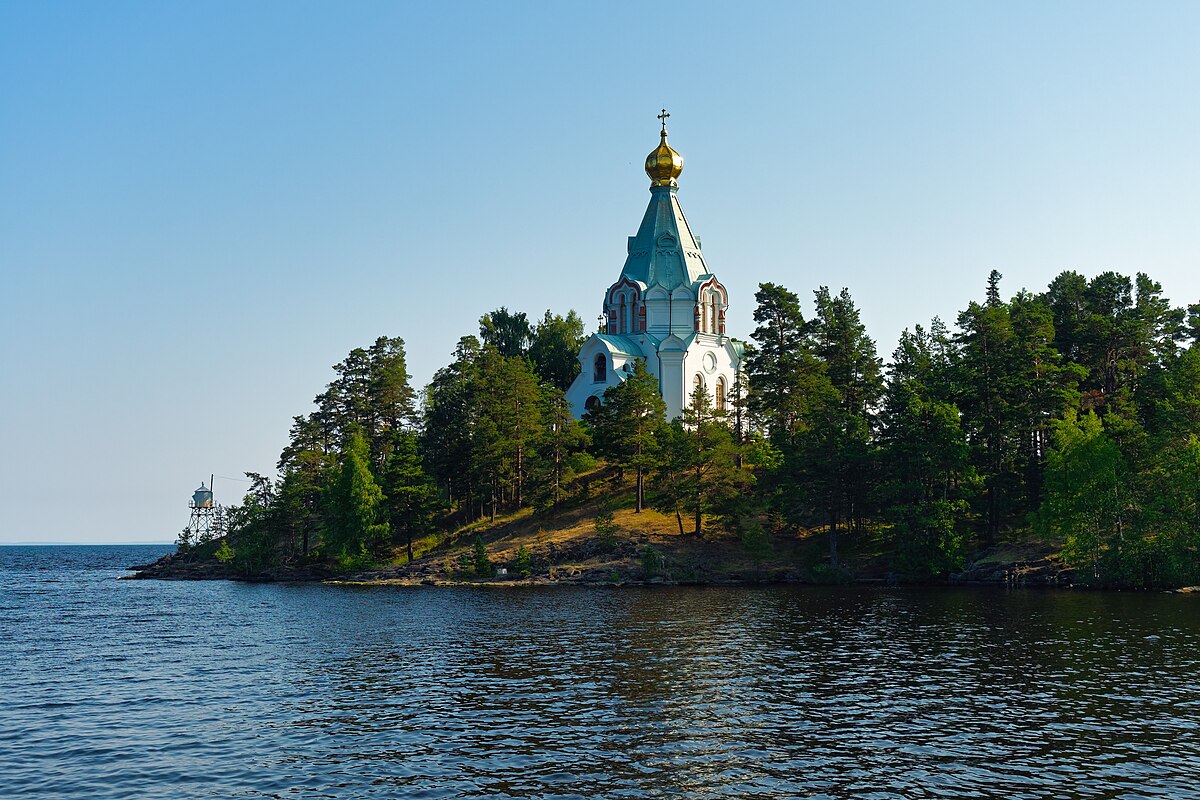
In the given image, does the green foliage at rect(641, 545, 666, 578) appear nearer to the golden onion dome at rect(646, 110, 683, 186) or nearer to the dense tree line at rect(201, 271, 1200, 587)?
the dense tree line at rect(201, 271, 1200, 587)

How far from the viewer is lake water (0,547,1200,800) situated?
921 inches

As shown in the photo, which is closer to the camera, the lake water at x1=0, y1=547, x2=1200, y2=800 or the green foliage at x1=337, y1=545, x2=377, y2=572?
the lake water at x1=0, y1=547, x2=1200, y2=800

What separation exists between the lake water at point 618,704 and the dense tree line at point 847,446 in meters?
13.2

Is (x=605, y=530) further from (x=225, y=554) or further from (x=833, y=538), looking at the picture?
(x=225, y=554)

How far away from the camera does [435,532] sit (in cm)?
9475

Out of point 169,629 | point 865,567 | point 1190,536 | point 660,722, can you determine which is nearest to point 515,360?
point 865,567

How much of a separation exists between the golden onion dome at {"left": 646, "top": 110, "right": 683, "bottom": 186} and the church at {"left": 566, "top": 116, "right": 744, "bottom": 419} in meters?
0.10

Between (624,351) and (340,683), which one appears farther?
(624,351)

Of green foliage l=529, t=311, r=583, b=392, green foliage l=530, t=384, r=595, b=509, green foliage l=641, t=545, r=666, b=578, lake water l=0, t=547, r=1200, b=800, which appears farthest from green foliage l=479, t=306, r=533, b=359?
lake water l=0, t=547, r=1200, b=800

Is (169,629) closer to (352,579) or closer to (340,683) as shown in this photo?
(340,683)

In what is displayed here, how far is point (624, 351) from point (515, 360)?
12633 millimetres

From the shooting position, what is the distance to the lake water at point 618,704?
23.4 meters

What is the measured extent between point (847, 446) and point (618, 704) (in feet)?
163

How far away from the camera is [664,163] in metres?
104
